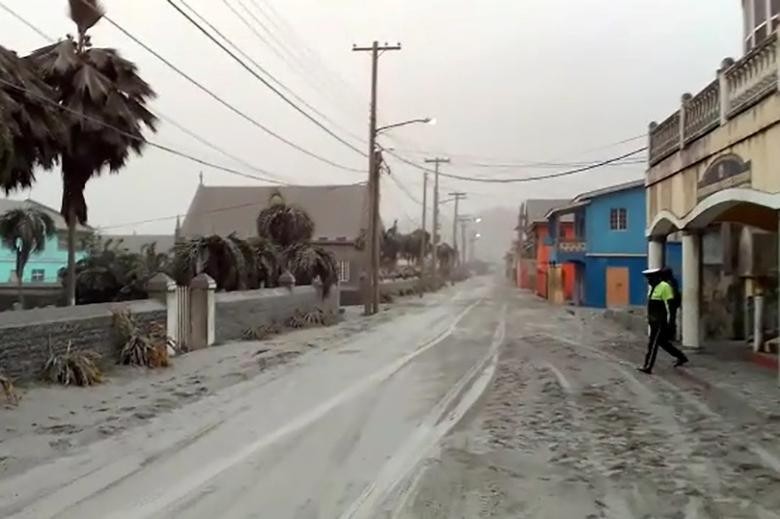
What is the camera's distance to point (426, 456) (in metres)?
8.06

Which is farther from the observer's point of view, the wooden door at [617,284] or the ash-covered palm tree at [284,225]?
the wooden door at [617,284]

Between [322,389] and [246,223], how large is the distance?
49992 millimetres

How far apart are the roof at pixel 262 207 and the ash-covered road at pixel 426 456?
46.1 metres

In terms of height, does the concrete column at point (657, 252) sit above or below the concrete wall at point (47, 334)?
above

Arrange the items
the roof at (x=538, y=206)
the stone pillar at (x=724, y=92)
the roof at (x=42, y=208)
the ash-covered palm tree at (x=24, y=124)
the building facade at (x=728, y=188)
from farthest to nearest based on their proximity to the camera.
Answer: the roof at (x=538, y=206) < the roof at (x=42, y=208) < the stone pillar at (x=724, y=92) < the ash-covered palm tree at (x=24, y=124) < the building facade at (x=728, y=188)

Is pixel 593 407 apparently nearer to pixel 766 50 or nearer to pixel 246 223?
pixel 766 50

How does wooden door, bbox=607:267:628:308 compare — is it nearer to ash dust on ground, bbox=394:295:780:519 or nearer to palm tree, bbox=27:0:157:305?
palm tree, bbox=27:0:157:305

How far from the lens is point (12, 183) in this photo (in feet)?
58.2

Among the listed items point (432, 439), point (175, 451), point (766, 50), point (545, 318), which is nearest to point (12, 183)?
point (175, 451)

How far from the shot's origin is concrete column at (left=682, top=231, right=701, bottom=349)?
61.7 ft

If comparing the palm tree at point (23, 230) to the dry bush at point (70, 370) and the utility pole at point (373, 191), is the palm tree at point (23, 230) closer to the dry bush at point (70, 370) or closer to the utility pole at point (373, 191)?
the utility pole at point (373, 191)

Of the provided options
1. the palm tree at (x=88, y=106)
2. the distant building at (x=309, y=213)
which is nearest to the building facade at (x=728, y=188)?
the palm tree at (x=88, y=106)

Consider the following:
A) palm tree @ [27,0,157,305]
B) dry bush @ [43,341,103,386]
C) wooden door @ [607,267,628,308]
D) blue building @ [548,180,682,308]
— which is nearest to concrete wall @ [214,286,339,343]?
palm tree @ [27,0,157,305]

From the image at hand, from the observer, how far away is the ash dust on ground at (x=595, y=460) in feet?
20.9
